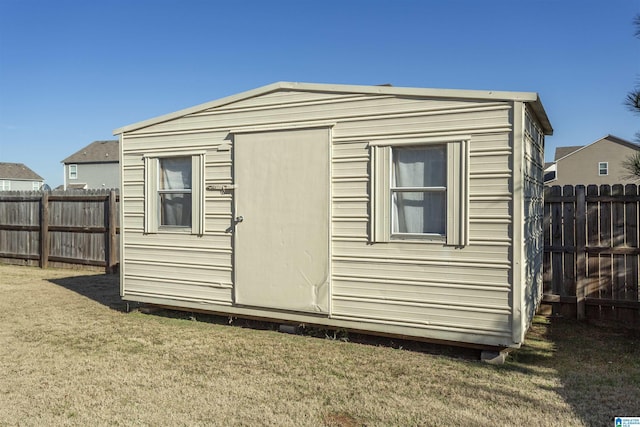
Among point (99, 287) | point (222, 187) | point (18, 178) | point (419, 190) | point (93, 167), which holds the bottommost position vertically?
point (99, 287)

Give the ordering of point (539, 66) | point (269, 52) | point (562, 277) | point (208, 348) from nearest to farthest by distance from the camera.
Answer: point (208, 348), point (562, 277), point (539, 66), point (269, 52)

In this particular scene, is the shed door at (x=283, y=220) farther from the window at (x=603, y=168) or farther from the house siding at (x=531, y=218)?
the window at (x=603, y=168)

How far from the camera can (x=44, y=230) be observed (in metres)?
12.6

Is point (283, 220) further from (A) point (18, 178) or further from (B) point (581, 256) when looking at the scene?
(A) point (18, 178)

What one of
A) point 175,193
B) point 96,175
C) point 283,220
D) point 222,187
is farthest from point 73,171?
point 283,220

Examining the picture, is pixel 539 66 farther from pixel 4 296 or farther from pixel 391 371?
pixel 4 296

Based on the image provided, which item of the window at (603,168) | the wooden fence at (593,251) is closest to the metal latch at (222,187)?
the wooden fence at (593,251)

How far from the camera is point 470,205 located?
5270mm

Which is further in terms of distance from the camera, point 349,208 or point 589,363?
point 349,208

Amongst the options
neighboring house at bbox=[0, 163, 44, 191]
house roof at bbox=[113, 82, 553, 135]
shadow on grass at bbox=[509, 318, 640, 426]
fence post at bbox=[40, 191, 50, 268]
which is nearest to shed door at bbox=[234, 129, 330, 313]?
house roof at bbox=[113, 82, 553, 135]

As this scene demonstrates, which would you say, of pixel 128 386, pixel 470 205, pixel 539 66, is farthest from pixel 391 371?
pixel 539 66

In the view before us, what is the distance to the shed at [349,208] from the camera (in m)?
5.20

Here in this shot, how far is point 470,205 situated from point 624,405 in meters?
2.23

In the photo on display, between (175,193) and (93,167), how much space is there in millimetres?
35095
